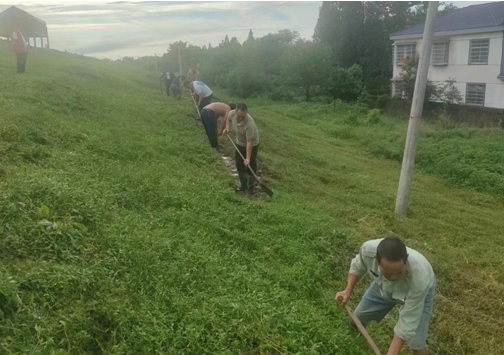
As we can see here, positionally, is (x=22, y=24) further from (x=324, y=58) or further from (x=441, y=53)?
(x=441, y=53)

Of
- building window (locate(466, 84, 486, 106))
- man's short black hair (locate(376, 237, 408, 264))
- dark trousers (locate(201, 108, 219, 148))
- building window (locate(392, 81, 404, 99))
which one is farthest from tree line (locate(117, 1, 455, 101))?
man's short black hair (locate(376, 237, 408, 264))

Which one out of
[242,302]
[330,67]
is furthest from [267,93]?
[242,302]

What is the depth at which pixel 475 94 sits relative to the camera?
72.4 ft

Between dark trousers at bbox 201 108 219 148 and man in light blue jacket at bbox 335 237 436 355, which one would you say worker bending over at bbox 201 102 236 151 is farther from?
man in light blue jacket at bbox 335 237 436 355

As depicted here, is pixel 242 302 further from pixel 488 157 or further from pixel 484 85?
pixel 484 85

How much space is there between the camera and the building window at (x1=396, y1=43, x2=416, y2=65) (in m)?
25.8

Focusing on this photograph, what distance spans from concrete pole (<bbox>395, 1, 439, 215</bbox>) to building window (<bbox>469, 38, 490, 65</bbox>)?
15222 mm

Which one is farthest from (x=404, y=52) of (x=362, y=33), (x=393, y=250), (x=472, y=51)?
(x=393, y=250)

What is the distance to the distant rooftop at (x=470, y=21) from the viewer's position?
20.4 m

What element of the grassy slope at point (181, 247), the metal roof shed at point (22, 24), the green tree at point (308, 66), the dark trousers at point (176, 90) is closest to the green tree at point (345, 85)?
the green tree at point (308, 66)

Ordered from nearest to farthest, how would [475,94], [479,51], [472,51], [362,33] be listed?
[479,51], [472,51], [475,94], [362,33]

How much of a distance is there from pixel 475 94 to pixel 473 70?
1186 millimetres

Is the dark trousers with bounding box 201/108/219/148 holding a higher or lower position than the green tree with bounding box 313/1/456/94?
lower

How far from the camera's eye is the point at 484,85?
21.4 metres
